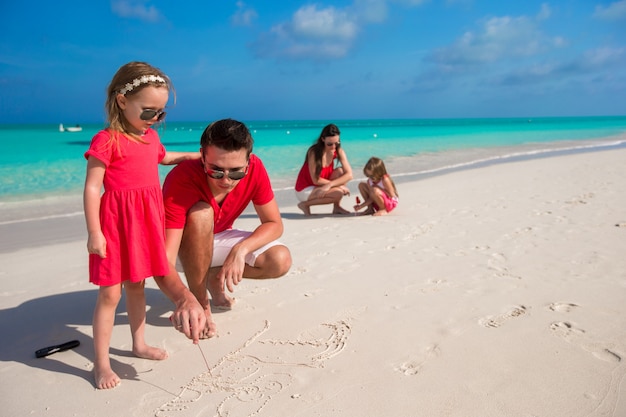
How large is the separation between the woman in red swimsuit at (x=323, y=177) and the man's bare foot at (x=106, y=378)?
4.88 meters

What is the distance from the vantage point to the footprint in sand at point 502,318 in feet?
9.63

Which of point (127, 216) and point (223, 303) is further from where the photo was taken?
point (223, 303)

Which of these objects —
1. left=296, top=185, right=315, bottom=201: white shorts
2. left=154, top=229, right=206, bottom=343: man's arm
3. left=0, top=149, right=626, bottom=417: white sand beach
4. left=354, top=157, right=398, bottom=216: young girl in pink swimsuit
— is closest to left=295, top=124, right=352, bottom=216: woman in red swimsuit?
left=296, top=185, right=315, bottom=201: white shorts

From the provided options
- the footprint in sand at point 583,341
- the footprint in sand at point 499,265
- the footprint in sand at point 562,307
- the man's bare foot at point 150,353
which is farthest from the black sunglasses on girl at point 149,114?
the footprint in sand at point 499,265

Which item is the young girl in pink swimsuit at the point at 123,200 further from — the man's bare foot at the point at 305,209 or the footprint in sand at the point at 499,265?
the man's bare foot at the point at 305,209

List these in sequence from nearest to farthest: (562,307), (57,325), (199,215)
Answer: (199,215), (562,307), (57,325)

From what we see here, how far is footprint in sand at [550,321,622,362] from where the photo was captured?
2.47m

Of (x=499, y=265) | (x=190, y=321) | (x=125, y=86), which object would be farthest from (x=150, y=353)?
(x=499, y=265)

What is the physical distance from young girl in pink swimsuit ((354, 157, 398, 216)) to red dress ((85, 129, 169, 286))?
15.1ft

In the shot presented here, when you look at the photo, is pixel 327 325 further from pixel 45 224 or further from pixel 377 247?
pixel 45 224

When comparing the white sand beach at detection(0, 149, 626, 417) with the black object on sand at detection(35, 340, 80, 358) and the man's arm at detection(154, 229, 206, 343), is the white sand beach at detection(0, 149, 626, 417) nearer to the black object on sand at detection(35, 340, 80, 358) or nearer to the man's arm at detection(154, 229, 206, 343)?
the black object on sand at detection(35, 340, 80, 358)

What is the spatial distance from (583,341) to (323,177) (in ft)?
16.6

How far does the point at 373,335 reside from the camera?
2.88m

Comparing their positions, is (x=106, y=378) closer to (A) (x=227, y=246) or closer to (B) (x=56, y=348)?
(B) (x=56, y=348)
